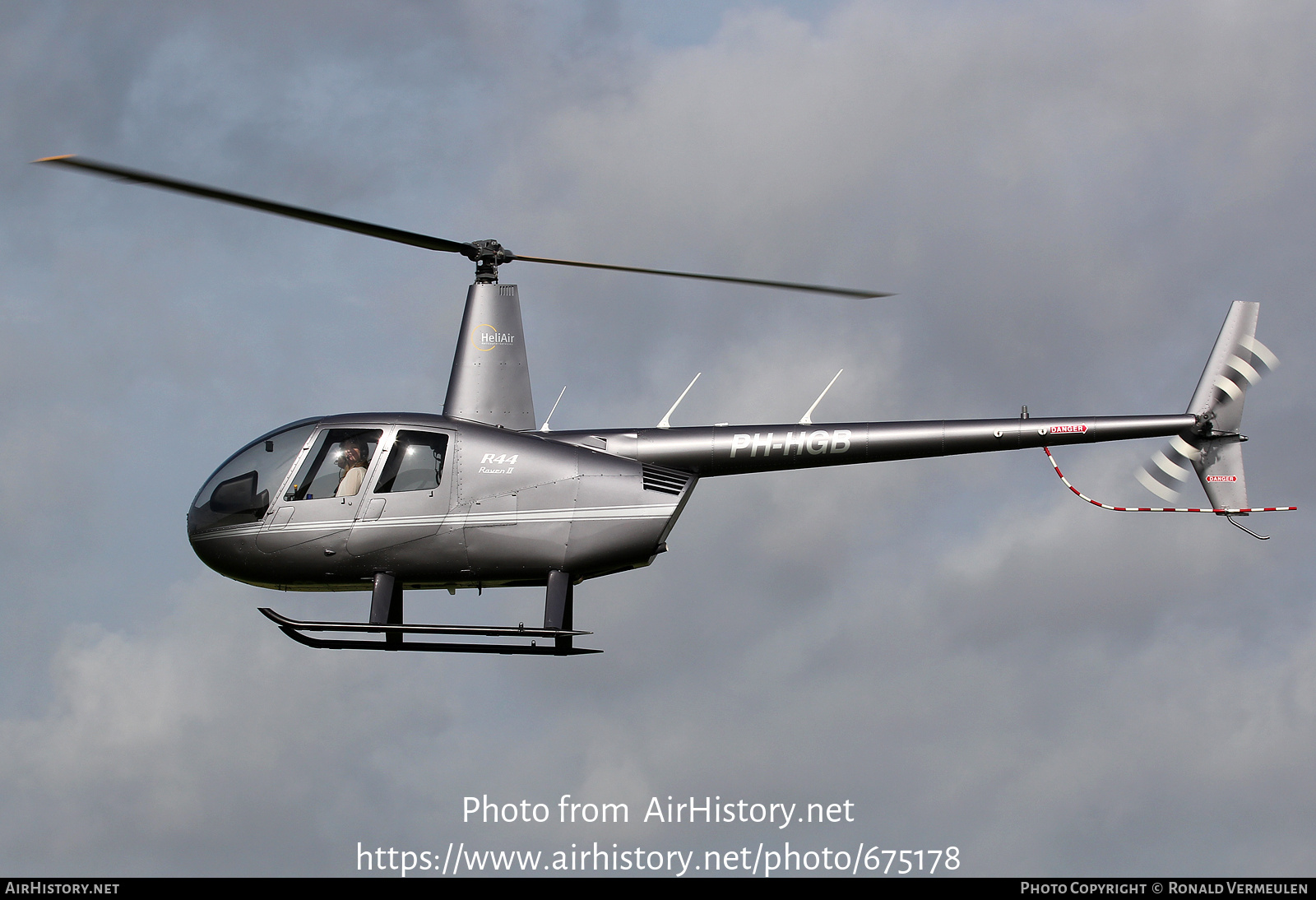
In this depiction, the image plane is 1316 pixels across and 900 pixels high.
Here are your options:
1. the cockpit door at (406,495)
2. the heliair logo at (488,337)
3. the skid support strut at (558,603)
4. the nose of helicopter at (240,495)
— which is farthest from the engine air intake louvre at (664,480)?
the nose of helicopter at (240,495)

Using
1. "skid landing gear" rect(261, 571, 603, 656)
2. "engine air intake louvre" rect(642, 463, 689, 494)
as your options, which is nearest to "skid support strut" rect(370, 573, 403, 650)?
"skid landing gear" rect(261, 571, 603, 656)

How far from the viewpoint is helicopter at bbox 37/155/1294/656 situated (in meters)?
18.9

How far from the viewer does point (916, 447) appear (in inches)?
792

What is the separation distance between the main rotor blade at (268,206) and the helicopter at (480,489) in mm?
57

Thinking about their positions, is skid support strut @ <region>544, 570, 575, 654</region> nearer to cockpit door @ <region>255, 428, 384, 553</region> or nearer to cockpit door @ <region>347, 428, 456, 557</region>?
cockpit door @ <region>347, 428, 456, 557</region>

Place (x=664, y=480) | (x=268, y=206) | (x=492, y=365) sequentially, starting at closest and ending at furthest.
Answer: (x=268, y=206)
(x=664, y=480)
(x=492, y=365)

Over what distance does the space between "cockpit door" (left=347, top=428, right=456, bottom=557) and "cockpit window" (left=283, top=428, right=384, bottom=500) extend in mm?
267

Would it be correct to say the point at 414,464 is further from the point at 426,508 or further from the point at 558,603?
the point at 558,603

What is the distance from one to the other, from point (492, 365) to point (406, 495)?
288 centimetres

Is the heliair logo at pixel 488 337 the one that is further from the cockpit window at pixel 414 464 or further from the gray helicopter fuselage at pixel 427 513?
the cockpit window at pixel 414 464

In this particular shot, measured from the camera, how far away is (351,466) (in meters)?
19.1

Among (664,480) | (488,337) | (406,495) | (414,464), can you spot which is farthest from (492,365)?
(664,480)

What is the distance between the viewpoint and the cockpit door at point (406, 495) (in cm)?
1884
